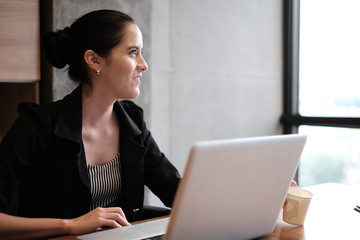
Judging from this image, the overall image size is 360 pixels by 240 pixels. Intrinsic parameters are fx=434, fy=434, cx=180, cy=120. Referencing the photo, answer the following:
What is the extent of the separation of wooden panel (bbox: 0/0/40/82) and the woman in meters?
0.47

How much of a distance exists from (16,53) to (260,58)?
2280mm

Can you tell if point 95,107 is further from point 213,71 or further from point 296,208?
point 213,71

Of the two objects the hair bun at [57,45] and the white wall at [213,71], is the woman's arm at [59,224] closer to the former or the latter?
the hair bun at [57,45]

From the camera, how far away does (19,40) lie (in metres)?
2.29

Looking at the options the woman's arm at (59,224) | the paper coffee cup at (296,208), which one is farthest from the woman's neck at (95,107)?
the paper coffee cup at (296,208)

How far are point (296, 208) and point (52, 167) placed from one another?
892 mm

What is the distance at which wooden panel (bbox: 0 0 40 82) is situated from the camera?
7.29 feet

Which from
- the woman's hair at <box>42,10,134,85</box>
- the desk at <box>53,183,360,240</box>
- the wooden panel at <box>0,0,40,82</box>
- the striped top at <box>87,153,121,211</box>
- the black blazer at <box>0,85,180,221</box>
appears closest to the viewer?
the desk at <box>53,183,360,240</box>

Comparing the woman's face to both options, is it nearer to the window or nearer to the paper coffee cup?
the paper coffee cup

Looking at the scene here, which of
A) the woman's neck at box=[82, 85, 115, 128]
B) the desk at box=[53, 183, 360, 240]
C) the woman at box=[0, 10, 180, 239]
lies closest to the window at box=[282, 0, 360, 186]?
the desk at box=[53, 183, 360, 240]

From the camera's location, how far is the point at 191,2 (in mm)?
3387

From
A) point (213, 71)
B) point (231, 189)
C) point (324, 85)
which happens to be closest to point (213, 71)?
point (213, 71)

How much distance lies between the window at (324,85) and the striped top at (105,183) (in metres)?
2.41

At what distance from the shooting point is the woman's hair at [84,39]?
184 centimetres
